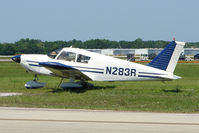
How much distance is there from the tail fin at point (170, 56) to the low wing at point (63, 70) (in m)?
3.48

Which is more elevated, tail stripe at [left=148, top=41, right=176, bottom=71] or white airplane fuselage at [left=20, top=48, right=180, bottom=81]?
tail stripe at [left=148, top=41, right=176, bottom=71]

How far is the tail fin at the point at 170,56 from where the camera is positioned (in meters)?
16.8

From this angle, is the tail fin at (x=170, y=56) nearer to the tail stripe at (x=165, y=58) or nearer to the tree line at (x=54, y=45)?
the tail stripe at (x=165, y=58)

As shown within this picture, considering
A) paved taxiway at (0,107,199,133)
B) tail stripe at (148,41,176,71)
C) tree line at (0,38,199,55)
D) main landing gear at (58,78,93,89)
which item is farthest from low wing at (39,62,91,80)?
tree line at (0,38,199,55)

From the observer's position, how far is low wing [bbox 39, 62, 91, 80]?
1653cm

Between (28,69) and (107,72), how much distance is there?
3887 mm

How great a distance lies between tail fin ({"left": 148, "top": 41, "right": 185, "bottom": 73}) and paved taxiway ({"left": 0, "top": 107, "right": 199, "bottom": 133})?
20.2ft

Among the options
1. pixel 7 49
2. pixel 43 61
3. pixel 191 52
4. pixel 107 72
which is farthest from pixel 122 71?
pixel 191 52

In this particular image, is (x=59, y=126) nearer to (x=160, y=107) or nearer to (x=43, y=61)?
(x=160, y=107)

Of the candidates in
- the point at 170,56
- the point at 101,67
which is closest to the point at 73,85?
the point at 101,67

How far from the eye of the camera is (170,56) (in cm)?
1688

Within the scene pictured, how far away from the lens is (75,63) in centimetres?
1773

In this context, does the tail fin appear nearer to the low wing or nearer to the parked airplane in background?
the parked airplane in background

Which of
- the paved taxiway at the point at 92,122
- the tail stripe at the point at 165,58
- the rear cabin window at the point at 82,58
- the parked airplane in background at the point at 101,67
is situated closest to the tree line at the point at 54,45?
the parked airplane in background at the point at 101,67
